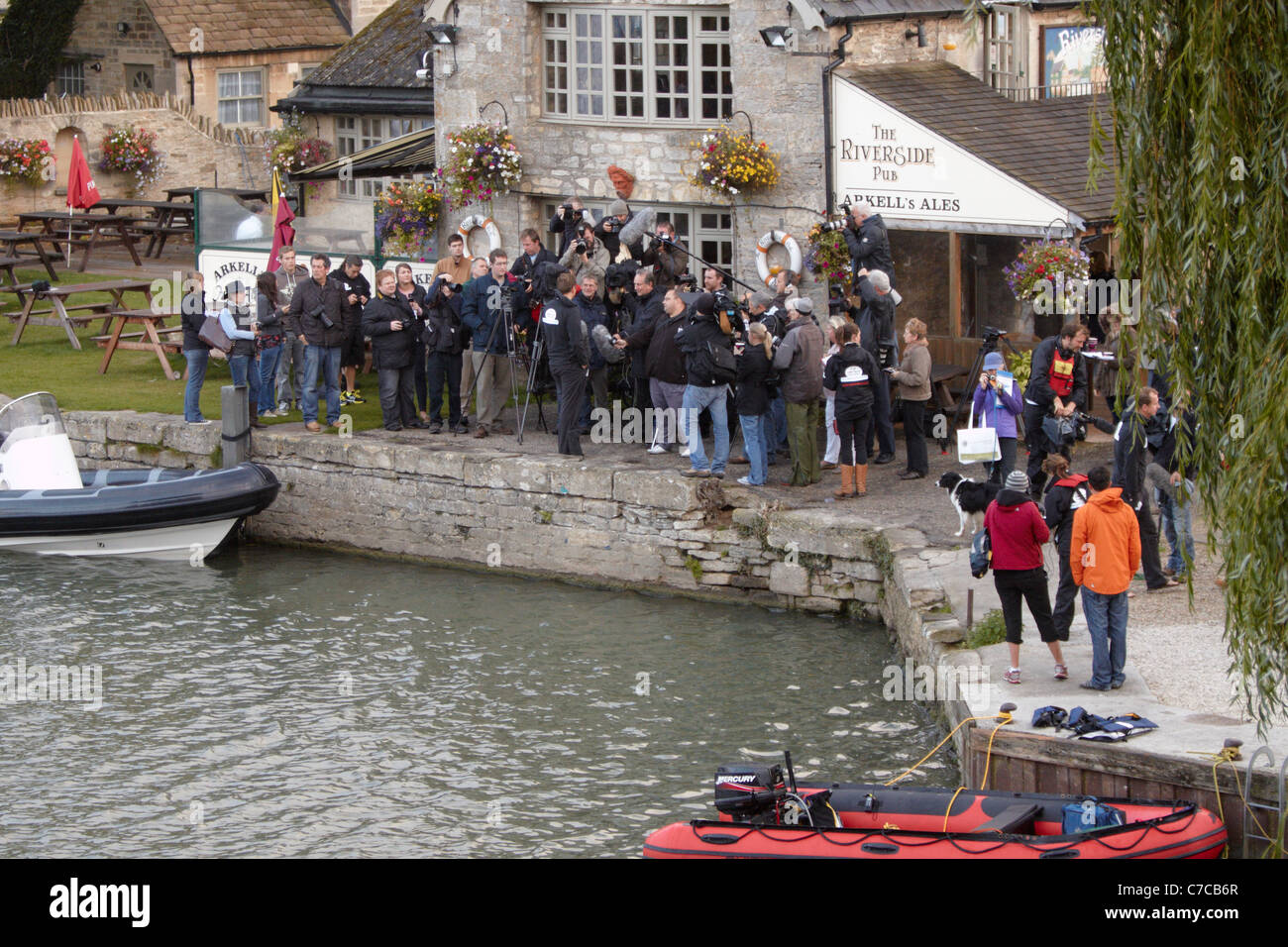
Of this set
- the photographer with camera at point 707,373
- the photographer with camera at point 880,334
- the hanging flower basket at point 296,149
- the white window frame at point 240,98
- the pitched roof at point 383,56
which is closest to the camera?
the photographer with camera at point 707,373

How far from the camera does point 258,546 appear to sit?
18.2 metres

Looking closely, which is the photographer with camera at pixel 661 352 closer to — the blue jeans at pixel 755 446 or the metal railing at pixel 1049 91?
the blue jeans at pixel 755 446

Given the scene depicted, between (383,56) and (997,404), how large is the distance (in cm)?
1437

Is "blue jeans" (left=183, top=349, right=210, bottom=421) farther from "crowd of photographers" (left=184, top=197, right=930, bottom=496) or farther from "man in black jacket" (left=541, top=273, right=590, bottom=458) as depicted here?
"man in black jacket" (left=541, top=273, right=590, bottom=458)

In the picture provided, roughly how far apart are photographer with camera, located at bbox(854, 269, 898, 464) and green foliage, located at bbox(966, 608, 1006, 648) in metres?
3.98

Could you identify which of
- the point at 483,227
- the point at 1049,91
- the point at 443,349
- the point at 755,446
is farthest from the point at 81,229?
the point at 755,446

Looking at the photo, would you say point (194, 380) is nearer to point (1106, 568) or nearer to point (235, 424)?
point (235, 424)

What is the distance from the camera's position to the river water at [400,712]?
436 inches

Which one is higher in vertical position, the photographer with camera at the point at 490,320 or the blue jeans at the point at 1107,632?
the photographer with camera at the point at 490,320

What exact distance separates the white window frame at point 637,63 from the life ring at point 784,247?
1596mm

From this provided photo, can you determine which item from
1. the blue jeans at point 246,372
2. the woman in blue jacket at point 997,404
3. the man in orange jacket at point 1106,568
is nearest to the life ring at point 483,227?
the blue jeans at point 246,372

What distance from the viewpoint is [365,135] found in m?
25.9

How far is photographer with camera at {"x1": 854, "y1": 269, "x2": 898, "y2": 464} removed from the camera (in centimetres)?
1625
